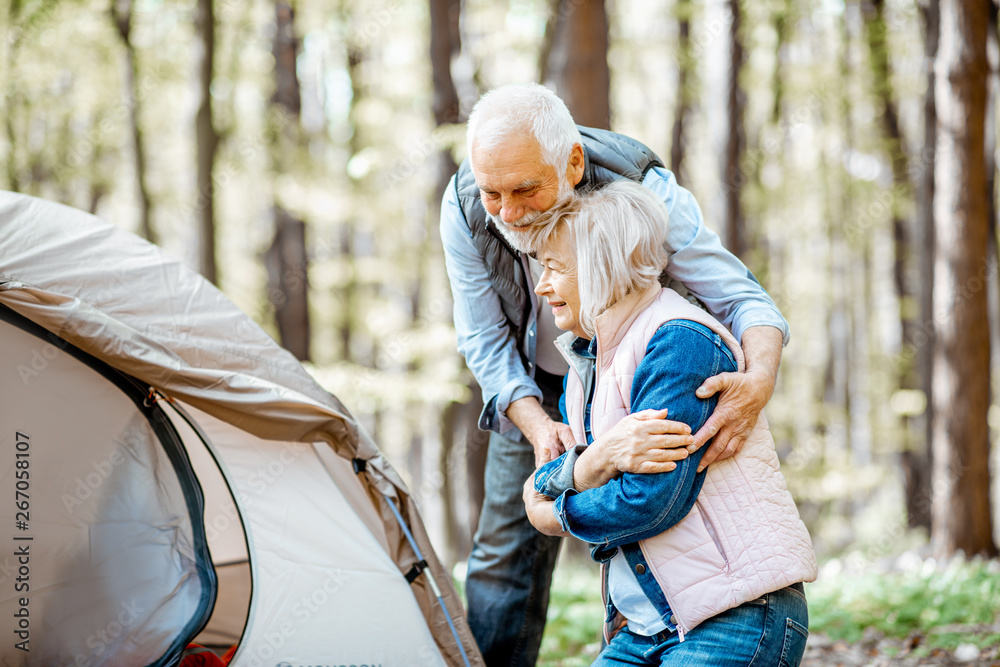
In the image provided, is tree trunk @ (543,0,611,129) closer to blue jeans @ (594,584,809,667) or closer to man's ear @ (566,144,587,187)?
man's ear @ (566,144,587,187)

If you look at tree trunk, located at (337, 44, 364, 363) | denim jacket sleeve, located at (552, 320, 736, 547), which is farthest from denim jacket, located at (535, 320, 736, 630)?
tree trunk, located at (337, 44, 364, 363)

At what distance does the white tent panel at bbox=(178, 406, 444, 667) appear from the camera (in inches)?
108

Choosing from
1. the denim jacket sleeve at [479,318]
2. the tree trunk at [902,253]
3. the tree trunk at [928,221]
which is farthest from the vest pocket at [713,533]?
the tree trunk at [902,253]

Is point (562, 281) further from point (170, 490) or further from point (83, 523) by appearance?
point (83, 523)

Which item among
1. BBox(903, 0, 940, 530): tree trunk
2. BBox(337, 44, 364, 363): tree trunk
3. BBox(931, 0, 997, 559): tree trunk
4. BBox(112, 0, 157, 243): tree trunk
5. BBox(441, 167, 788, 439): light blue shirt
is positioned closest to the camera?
BBox(441, 167, 788, 439): light blue shirt

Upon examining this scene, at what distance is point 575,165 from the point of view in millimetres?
2236

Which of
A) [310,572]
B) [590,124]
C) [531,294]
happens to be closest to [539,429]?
[531,294]

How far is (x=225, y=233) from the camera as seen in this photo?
1534 centimetres

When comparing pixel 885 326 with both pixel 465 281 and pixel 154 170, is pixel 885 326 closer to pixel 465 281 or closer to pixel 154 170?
pixel 154 170

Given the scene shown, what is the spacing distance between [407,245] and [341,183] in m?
3.43

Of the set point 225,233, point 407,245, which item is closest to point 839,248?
point 407,245

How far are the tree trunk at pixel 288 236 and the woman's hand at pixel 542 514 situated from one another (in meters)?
8.26

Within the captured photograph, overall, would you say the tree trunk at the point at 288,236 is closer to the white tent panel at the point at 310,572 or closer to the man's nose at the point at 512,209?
the white tent panel at the point at 310,572

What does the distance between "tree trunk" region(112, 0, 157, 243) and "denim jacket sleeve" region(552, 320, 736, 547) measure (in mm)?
7682
